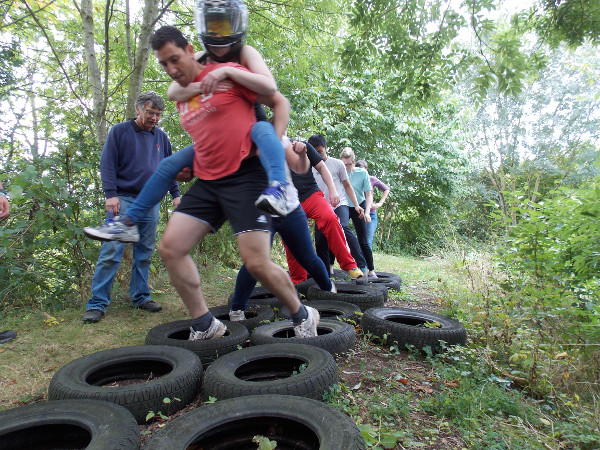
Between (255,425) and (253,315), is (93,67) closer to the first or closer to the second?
(253,315)

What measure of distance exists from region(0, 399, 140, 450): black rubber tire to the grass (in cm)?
34

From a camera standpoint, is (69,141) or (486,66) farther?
(69,141)

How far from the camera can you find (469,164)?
17.2 m

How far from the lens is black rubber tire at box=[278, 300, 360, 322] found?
3658 mm

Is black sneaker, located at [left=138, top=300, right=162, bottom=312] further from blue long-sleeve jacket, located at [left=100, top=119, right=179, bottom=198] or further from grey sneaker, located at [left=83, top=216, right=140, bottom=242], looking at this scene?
grey sneaker, located at [left=83, top=216, right=140, bottom=242]

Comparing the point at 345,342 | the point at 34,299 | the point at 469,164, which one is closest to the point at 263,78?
the point at 345,342

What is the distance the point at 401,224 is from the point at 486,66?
49.5 ft

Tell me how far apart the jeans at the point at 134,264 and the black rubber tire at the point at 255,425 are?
2.62m

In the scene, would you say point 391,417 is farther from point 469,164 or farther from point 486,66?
point 469,164

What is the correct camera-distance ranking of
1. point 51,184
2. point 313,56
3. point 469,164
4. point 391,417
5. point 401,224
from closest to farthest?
point 391,417, point 51,184, point 313,56, point 469,164, point 401,224

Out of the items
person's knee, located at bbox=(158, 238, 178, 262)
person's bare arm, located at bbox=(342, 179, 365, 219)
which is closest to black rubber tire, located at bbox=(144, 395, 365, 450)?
person's knee, located at bbox=(158, 238, 178, 262)

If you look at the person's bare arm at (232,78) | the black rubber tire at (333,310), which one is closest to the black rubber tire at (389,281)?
the black rubber tire at (333,310)

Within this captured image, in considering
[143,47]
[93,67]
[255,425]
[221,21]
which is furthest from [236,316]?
[93,67]

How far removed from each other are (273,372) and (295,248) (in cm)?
96
